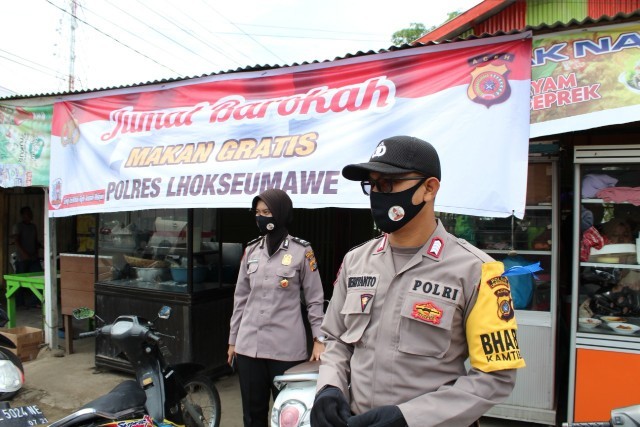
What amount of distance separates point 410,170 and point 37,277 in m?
6.50

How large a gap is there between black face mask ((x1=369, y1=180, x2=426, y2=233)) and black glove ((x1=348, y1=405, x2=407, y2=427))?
0.60 m

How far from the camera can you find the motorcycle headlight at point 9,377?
129 inches

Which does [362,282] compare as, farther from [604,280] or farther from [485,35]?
[604,280]

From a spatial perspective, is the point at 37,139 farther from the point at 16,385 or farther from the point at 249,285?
the point at 249,285

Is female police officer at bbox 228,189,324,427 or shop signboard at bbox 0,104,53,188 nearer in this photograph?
female police officer at bbox 228,189,324,427

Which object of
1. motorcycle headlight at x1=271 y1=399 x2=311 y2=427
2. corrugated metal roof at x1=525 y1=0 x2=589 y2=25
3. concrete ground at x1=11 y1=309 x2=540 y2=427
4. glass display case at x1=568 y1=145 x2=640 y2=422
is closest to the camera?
motorcycle headlight at x1=271 y1=399 x2=311 y2=427

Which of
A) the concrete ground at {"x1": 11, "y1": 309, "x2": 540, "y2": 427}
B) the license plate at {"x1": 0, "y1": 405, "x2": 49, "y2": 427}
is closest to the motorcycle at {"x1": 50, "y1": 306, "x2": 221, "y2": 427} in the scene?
the license plate at {"x1": 0, "y1": 405, "x2": 49, "y2": 427}

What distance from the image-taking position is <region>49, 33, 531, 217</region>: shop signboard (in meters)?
3.12

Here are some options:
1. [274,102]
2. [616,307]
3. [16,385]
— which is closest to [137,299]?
[16,385]

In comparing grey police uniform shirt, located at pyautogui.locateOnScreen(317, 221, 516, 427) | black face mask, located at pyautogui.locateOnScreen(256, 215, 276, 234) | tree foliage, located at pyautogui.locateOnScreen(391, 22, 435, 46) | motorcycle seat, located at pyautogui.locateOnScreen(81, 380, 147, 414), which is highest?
tree foliage, located at pyautogui.locateOnScreen(391, 22, 435, 46)

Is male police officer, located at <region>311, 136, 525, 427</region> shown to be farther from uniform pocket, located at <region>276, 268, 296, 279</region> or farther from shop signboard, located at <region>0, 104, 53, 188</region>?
shop signboard, located at <region>0, 104, 53, 188</region>

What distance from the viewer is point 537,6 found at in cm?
694

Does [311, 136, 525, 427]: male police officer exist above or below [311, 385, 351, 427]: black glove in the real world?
above

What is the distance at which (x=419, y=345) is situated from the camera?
154 cm
